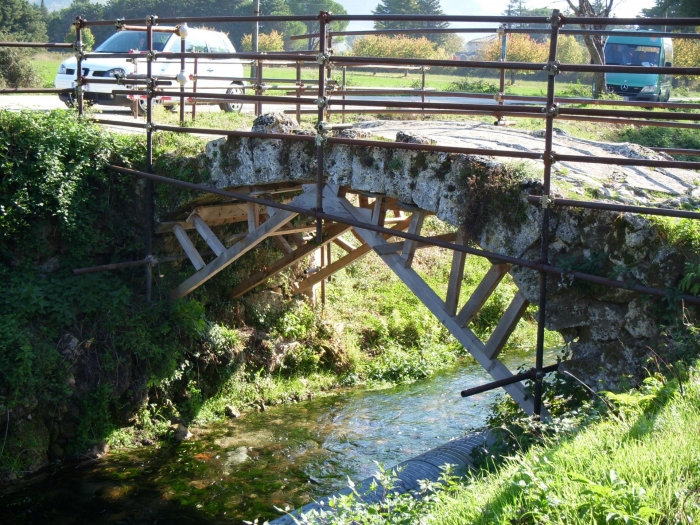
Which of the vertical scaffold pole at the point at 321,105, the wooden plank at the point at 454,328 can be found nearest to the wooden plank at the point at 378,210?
the wooden plank at the point at 454,328

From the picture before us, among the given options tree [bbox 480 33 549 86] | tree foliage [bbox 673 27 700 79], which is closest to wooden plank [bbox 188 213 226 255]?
tree [bbox 480 33 549 86]

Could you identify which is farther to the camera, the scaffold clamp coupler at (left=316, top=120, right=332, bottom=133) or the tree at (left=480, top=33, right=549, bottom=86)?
the tree at (left=480, top=33, right=549, bottom=86)

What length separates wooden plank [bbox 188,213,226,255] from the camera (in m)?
9.18

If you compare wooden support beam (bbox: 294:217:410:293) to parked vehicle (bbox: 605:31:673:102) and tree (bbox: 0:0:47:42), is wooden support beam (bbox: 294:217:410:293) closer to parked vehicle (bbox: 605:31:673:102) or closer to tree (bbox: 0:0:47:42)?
parked vehicle (bbox: 605:31:673:102)

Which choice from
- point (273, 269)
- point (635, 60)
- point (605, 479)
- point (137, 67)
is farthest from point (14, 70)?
point (605, 479)

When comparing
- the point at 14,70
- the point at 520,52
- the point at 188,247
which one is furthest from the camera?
the point at 520,52

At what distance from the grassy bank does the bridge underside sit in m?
1.71

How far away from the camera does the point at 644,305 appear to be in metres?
5.54

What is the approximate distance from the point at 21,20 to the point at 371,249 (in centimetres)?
3027

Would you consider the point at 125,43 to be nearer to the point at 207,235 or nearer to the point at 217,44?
the point at 217,44

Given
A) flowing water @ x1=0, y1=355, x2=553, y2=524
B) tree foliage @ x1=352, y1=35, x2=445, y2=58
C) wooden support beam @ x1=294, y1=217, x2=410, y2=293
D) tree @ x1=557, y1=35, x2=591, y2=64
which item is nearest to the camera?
flowing water @ x1=0, y1=355, x2=553, y2=524

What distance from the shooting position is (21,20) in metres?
33.4

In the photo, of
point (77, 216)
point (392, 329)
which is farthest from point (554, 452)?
point (392, 329)

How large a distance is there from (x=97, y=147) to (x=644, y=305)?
6.74 m
